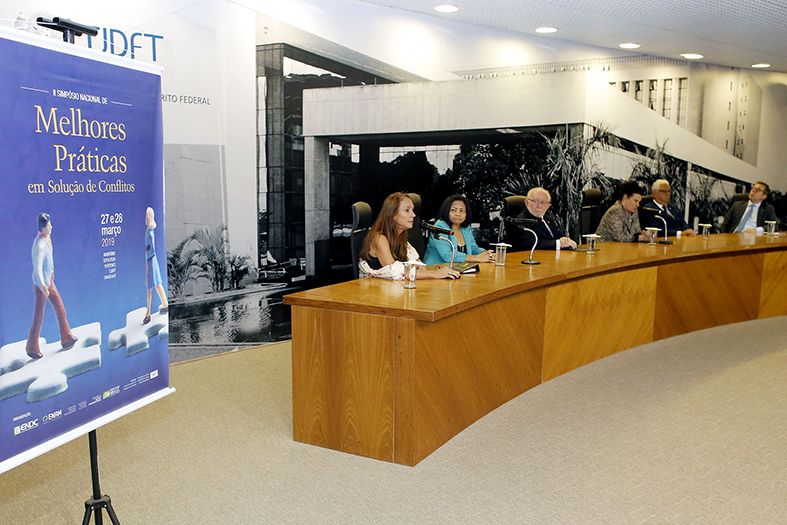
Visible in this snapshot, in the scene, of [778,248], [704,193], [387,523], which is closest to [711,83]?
[704,193]

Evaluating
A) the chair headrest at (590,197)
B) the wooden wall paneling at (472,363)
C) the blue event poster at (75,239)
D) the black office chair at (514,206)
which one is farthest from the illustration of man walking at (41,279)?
the chair headrest at (590,197)

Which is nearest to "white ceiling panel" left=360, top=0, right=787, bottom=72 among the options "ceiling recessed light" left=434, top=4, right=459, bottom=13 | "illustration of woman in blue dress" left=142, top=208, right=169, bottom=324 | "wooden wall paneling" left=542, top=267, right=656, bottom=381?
"ceiling recessed light" left=434, top=4, right=459, bottom=13

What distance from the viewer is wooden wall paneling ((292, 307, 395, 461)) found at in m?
3.06

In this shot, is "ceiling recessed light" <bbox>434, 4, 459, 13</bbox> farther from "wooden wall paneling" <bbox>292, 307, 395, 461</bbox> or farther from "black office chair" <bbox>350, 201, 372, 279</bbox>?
"wooden wall paneling" <bbox>292, 307, 395, 461</bbox>

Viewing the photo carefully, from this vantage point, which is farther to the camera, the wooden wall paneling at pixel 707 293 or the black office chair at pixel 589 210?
the black office chair at pixel 589 210

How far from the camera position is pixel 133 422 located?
3.60 m

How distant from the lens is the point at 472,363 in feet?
11.2

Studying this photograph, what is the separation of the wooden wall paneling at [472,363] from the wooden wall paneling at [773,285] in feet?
11.1

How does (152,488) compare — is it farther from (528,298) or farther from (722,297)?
(722,297)

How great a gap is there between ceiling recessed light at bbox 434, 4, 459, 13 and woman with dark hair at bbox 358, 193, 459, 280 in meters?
2.78

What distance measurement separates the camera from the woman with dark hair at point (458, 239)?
468 centimetres

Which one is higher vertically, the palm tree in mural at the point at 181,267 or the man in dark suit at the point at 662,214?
the man in dark suit at the point at 662,214

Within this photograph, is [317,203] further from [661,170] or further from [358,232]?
[661,170]

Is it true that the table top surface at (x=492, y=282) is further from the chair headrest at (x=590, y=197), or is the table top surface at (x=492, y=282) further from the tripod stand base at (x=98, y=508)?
the tripod stand base at (x=98, y=508)
